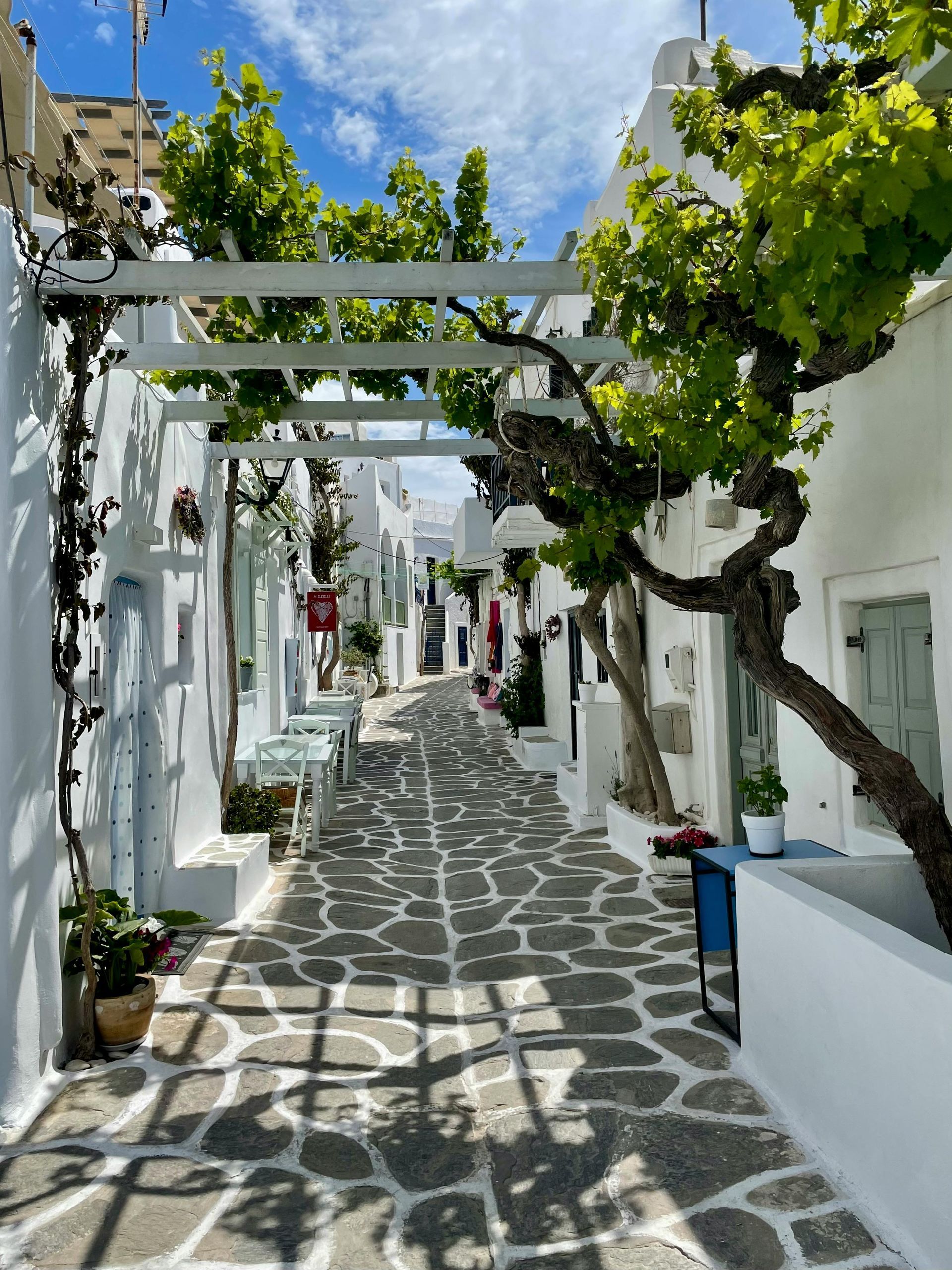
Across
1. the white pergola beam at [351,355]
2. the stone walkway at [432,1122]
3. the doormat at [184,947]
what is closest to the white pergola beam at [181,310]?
the white pergola beam at [351,355]

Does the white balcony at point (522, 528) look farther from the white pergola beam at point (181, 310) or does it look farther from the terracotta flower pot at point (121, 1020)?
the terracotta flower pot at point (121, 1020)

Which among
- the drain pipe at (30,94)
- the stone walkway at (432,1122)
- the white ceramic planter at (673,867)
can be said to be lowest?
the stone walkway at (432,1122)

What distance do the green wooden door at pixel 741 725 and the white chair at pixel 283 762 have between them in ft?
14.1

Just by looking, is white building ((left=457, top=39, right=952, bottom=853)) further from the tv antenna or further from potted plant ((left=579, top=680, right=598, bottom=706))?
the tv antenna

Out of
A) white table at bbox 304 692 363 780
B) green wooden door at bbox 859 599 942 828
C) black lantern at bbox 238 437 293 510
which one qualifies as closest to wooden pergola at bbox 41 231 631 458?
black lantern at bbox 238 437 293 510

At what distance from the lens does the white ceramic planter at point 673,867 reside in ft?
25.3

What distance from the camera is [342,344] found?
558 centimetres

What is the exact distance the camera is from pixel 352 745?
47.4 feet

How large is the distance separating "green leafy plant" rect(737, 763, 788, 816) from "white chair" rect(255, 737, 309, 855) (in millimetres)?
5578

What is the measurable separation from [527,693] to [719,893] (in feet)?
39.9

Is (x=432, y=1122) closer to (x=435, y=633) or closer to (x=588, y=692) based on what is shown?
(x=588, y=692)

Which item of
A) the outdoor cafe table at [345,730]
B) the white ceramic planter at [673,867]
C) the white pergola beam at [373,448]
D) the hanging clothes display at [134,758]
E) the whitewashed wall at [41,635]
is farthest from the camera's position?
the outdoor cafe table at [345,730]

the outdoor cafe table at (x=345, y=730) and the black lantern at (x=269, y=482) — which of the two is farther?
the outdoor cafe table at (x=345, y=730)

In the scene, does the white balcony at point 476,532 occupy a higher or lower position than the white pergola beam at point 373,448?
higher
